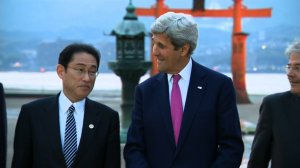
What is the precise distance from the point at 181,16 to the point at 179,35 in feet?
0.29

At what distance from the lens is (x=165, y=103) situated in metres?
2.19

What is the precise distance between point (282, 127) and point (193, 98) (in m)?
0.49

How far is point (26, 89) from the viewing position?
16.9m

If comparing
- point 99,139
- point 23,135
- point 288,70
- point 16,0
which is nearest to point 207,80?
point 288,70

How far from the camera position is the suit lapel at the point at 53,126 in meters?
2.12

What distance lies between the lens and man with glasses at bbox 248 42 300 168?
Answer: 230cm

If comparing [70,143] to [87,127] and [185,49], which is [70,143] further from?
[185,49]

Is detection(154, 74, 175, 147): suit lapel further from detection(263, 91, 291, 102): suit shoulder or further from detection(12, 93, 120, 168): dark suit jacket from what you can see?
detection(263, 91, 291, 102): suit shoulder

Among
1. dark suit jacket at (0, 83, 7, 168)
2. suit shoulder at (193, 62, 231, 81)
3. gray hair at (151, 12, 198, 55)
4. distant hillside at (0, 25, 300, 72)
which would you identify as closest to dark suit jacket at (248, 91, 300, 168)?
suit shoulder at (193, 62, 231, 81)

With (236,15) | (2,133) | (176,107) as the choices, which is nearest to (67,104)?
(2,133)

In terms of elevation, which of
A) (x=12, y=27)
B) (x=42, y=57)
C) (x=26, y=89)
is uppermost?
(x=12, y=27)

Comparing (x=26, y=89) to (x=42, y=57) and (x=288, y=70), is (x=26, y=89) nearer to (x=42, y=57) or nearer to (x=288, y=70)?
(x=42, y=57)

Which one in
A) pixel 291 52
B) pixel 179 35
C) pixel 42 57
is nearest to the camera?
pixel 179 35

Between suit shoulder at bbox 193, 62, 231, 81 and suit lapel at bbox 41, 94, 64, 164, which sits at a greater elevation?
suit shoulder at bbox 193, 62, 231, 81
